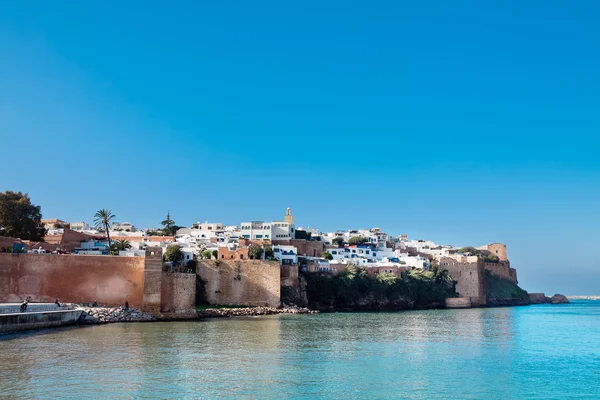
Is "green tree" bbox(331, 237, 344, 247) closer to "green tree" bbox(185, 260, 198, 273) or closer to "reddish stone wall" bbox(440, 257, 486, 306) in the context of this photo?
"reddish stone wall" bbox(440, 257, 486, 306)

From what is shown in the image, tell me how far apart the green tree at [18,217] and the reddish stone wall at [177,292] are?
12596 mm

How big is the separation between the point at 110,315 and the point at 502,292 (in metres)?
56.5

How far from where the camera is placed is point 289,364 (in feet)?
58.0

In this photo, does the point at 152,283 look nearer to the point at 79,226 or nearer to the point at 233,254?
the point at 233,254

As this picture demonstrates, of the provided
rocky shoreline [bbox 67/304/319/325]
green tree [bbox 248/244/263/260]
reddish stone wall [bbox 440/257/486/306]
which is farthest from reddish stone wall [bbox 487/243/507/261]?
rocky shoreline [bbox 67/304/319/325]

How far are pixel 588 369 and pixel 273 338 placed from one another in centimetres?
1170

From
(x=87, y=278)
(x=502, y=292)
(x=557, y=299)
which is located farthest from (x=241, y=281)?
(x=557, y=299)

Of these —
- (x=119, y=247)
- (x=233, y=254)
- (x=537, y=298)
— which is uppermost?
(x=119, y=247)

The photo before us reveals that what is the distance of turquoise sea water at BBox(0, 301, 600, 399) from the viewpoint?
555 inches

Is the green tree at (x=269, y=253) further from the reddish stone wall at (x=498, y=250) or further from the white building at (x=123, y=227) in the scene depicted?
the reddish stone wall at (x=498, y=250)

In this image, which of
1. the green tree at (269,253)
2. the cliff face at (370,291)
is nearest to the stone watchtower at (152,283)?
the cliff face at (370,291)

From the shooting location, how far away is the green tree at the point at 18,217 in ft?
129

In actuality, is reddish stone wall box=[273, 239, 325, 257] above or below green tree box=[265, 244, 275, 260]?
above

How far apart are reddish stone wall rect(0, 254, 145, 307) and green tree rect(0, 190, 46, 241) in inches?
364
